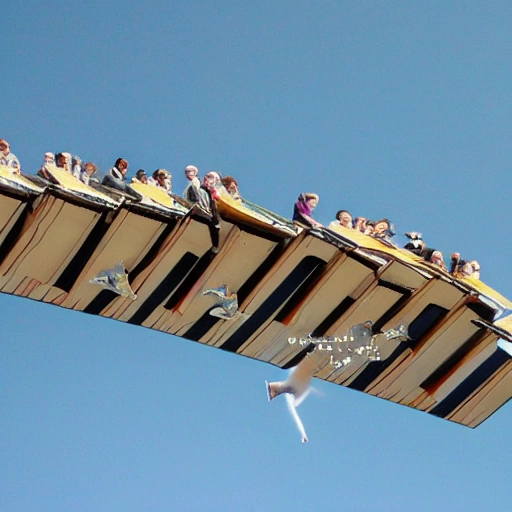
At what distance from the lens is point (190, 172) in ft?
58.9

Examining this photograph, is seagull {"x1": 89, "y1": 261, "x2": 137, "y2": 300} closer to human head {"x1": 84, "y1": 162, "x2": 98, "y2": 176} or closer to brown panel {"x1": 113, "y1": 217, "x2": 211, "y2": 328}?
brown panel {"x1": 113, "y1": 217, "x2": 211, "y2": 328}

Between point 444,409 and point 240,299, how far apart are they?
4532mm

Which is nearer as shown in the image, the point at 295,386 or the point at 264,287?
the point at 264,287

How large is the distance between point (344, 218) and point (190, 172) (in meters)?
2.62

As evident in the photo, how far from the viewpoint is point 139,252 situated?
17.6 metres

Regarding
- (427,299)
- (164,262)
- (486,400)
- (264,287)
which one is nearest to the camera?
(164,262)

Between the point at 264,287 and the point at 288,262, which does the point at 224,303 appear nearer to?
the point at 264,287

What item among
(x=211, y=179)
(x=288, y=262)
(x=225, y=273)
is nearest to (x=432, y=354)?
(x=288, y=262)

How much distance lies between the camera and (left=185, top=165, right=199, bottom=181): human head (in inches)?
705

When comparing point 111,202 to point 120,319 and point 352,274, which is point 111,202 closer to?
point 120,319

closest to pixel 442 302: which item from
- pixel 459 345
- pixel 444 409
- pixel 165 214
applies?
pixel 459 345

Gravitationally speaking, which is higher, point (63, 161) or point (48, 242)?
point (63, 161)

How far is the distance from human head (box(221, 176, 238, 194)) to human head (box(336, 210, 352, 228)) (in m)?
1.84

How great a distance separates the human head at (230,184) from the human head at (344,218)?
6.04ft
